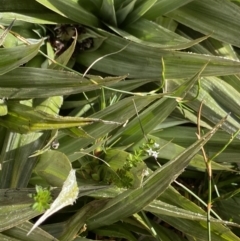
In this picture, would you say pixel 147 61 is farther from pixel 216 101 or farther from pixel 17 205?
pixel 17 205

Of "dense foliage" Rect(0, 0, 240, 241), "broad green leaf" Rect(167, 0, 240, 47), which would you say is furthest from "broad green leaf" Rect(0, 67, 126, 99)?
"broad green leaf" Rect(167, 0, 240, 47)

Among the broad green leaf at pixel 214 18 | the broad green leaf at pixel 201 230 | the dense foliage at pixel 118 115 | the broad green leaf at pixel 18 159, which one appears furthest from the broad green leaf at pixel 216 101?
the broad green leaf at pixel 18 159

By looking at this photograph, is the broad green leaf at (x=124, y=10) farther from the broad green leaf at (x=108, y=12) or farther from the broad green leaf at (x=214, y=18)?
the broad green leaf at (x=214, y=18)

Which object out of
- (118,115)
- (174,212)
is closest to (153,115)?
(118,115)

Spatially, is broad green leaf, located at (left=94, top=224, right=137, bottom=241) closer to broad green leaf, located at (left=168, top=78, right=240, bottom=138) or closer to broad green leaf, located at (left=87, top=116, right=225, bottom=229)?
broad green leaf, located at (left=87, top=116, right=225, bottom=229)

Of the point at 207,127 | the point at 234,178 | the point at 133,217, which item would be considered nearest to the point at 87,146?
the point at 133,217

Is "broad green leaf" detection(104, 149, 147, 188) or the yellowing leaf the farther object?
"broad green leaf" detection(104, 149, 147, 188)

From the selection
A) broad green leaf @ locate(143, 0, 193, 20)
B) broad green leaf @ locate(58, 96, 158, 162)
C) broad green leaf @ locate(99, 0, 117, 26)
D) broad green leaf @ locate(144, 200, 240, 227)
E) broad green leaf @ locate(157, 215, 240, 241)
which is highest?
broad green leaf @ locate(143, 0, 193, 20)
